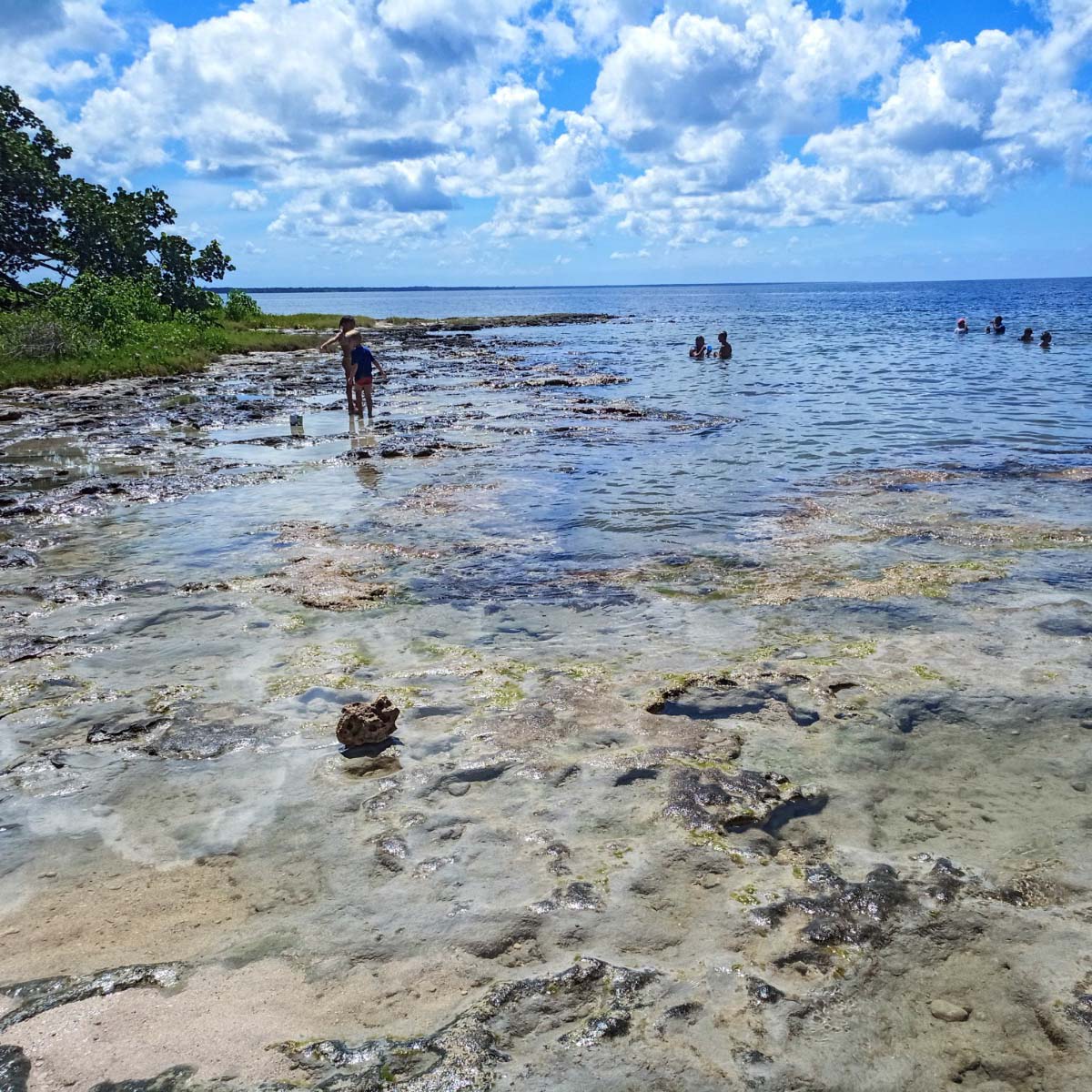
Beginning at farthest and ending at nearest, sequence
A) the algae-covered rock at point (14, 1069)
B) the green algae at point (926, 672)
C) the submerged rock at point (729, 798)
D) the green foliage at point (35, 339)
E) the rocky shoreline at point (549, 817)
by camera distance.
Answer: the green foliage at point (35, 339) → the green algae at point (926, 672) → the submerged rock at point (729, 798) → the rocky shoreline at point (549, 817) → the algae-covered rock at point (14, 1069)

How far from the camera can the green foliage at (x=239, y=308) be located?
54.4m

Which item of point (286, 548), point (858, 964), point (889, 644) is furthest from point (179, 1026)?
point (286, 548)

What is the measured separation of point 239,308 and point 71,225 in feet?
59.0

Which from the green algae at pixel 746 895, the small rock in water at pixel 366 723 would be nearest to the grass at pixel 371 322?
the small rock in water at pixel 366 723

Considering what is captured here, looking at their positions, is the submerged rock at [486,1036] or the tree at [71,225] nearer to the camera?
the submerged rock at [486,1036]

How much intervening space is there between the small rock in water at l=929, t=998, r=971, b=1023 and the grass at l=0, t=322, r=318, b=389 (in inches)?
1141

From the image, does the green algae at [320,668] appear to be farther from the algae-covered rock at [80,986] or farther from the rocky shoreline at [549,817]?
the algae-covered rock at [80,986]

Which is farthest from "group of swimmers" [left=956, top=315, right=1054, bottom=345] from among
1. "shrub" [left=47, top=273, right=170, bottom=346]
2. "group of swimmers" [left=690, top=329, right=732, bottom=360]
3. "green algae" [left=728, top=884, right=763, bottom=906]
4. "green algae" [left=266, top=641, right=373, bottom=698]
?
"green algae" [left=728, top=884, right=763, bottom=906]

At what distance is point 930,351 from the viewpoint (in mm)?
42125

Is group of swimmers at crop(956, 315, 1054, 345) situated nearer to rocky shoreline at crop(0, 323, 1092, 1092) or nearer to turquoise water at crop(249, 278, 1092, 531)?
turquoise water at crop(249, 278, 1092, 531)

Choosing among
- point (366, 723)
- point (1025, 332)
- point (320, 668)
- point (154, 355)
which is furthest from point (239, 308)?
point (366, 723)

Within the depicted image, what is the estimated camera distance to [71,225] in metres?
37.9

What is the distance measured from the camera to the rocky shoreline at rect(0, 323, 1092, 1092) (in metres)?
3.01

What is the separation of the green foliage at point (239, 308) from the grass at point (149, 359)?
1069 centimetres
